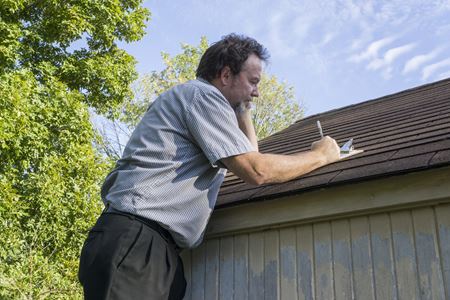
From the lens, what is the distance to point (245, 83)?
2998mm

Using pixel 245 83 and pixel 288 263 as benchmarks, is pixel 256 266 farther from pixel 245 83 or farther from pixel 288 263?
pixel 245 83

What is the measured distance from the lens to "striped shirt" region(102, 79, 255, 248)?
8.30 ft

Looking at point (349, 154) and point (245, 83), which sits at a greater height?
point (245, 83)

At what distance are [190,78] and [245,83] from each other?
20.1 m

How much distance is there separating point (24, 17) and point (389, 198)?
10661 millimetres

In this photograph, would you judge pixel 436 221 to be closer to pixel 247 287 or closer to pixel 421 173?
pixel 421 173

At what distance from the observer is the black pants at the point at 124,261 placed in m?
2.33

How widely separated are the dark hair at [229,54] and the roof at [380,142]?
2.86 feet

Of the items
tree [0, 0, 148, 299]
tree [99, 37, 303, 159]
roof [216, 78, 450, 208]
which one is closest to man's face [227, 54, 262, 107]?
roof [216, 78, 450, 208]

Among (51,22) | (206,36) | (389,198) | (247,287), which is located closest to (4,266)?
(51,22)

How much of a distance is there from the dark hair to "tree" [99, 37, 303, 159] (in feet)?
61.8

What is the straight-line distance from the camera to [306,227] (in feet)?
10.5

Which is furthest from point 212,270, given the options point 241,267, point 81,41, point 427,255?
point 81,41

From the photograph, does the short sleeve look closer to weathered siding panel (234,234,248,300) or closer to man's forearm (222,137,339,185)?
man's forearm (222,137,339,185)
